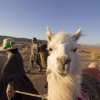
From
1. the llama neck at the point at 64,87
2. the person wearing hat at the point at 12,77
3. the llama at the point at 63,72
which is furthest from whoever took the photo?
the person wearing hat at the point at 12,77

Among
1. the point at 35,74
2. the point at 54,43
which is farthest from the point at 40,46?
the point at 54,43

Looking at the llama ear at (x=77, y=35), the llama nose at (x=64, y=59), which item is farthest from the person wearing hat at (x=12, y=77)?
the llama nose at (x=64, y=59)

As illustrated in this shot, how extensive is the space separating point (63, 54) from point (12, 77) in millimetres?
1610

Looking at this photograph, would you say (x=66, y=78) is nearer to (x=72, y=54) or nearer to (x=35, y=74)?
(x=72, y=54)

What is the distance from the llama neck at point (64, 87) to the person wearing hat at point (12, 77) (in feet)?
3.58

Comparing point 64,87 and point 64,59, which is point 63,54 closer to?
point 64,59

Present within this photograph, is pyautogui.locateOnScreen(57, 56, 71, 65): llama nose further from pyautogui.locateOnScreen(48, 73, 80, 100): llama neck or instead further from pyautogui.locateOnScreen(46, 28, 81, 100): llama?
pyautogui.locateOnScreen(48, 73, 80, 100): llama neck

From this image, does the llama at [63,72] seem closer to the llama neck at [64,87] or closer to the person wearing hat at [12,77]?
the llama neck at [64,87]

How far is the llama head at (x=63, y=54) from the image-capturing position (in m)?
4.25

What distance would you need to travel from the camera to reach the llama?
14.4 feet

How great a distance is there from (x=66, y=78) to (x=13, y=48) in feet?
5.22

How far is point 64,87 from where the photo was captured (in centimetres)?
452

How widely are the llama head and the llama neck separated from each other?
12cm

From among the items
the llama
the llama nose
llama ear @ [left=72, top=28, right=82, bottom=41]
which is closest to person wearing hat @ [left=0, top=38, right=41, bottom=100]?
the llama
